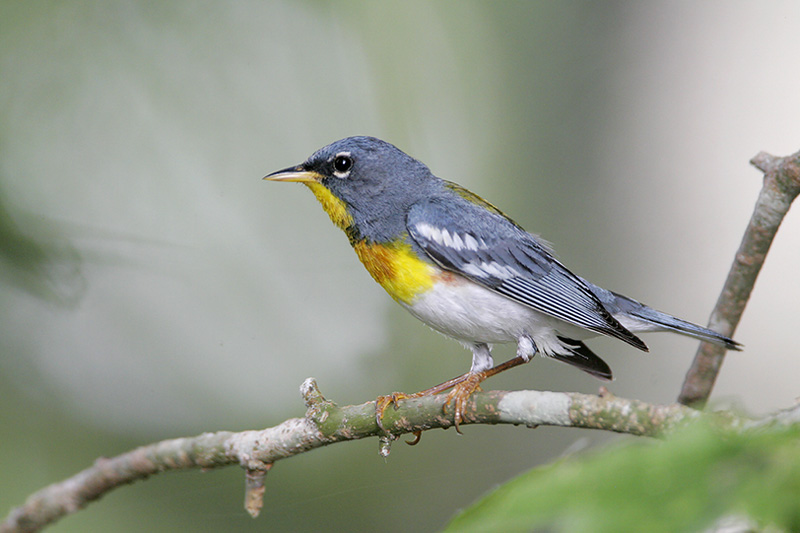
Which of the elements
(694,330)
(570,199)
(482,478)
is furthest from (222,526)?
(570,199)

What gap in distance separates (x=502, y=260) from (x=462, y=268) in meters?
0.25

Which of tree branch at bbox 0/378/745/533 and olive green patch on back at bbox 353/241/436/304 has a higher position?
olive green patch on back at bbox 353/241/436/304

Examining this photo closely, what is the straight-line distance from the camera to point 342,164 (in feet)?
10.0

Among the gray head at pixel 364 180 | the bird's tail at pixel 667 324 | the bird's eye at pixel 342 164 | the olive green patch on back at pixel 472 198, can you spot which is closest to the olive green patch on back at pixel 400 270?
the gray head at pixel 364 180

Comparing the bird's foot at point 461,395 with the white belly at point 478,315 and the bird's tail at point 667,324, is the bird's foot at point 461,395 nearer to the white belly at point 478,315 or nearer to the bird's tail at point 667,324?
the white belly at point 478,315

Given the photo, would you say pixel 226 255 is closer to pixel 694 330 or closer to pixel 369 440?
pixel 369 440

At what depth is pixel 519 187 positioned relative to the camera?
5.58 meters

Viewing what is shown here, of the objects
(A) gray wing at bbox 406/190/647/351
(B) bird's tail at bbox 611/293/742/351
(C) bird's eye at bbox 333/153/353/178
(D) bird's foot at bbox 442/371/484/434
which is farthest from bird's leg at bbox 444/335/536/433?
(C) bird's eye at bbox 333/153/353/178

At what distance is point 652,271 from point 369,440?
8.66 feet

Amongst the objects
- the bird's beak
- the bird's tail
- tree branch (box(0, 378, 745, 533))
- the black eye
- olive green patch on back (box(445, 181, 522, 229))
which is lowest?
tree branch (box(0, 378, 745, 533))

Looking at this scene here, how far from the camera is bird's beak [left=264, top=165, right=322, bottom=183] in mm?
2885

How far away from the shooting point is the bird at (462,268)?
109 inches

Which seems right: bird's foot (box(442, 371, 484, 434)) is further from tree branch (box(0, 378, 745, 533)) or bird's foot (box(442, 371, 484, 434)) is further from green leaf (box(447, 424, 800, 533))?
green leaf (box(447, 424, 800, 533))

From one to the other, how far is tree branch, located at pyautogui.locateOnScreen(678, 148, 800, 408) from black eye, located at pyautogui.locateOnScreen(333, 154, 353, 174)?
66.3 inches
